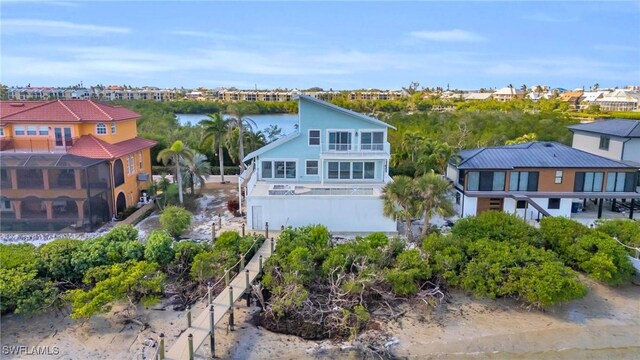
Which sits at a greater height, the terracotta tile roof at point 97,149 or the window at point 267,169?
the terracotta tile roof at point 97,149

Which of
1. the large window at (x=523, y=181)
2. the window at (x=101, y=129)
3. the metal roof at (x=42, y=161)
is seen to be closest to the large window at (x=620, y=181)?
the large window at (x=523, y=181)

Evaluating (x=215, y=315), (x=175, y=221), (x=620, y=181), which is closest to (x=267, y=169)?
(x=175, y=221)

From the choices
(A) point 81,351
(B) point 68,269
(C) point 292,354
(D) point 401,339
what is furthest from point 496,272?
(B) point 68,269

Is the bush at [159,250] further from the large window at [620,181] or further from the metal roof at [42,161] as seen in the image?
the large window at [620,181]

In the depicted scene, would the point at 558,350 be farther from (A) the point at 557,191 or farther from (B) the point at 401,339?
(A) the point at 557,191

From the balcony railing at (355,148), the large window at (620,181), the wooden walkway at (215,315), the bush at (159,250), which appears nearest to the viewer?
the wooden walkway at (215,315)

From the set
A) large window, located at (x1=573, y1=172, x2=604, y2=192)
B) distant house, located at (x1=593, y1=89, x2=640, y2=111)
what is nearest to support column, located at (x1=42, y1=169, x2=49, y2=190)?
large window, located at (x1=573, y1=172, x2=604, y2=192)
